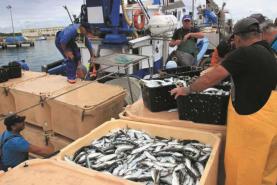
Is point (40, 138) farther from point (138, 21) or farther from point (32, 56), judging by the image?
point (32, 56)

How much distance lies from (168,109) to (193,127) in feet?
2.15

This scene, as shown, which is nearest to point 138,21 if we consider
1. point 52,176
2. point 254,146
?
point 254,146

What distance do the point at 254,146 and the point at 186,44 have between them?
5036 millimetres

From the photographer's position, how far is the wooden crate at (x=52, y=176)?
2357 mm

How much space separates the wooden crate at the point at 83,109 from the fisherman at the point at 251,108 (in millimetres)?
1860

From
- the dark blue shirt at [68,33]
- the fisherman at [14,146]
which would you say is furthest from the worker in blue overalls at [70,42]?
the fisherman at [14,146]

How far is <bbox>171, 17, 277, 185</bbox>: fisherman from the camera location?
266 centimetres

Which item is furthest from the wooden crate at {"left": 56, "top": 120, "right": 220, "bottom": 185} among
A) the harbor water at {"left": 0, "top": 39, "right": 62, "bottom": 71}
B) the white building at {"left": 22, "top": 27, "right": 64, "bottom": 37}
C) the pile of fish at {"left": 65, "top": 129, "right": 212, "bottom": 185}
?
the white building at {"left": 22, "top": 27, "right": 64, "bottom": 37}

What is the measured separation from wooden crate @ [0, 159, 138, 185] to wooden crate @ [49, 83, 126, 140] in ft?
4.63

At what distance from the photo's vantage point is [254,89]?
2.76 meters

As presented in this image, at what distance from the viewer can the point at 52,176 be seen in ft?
8.01

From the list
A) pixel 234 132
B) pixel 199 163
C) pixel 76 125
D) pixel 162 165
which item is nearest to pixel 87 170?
pixel 162 165

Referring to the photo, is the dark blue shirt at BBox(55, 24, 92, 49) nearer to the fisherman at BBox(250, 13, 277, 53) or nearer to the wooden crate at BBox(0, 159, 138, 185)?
the fisherman at BBox(250, 13, 277, 53)

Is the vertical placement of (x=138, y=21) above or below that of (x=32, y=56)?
above
